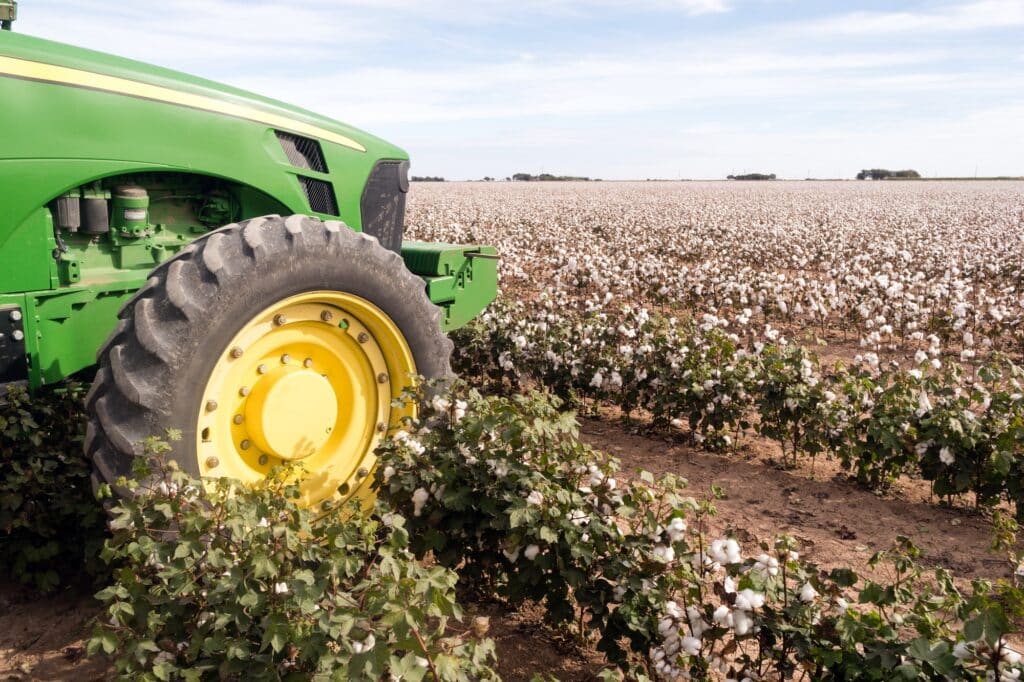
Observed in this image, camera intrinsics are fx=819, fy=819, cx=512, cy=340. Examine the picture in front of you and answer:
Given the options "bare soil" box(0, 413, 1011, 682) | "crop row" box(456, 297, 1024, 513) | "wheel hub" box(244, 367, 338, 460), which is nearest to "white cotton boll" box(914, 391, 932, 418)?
"crop row" box(456, 297, 1024, 513)

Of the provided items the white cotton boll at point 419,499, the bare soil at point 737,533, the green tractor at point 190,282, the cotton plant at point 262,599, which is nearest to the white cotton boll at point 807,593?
the bare soil at point 737,533

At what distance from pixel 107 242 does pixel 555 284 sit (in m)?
10.1

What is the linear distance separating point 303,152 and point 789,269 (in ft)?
45.3

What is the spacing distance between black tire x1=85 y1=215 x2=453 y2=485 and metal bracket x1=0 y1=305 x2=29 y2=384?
0.34 m

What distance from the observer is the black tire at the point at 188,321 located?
3.01m

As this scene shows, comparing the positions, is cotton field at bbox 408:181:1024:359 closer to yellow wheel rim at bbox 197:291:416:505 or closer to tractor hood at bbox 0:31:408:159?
yellow wheel rim at bbox 197:291:416:505

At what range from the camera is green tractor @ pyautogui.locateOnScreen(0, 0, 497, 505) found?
10.2 feet

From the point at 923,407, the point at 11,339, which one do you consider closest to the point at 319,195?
the point at 11,339

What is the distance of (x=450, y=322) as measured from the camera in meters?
5.47

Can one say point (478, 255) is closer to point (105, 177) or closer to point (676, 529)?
point (105, 177)

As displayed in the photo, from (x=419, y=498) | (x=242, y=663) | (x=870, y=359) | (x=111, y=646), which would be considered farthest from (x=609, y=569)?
(x=870, y=359)

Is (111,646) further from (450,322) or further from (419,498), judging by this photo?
(450,322)

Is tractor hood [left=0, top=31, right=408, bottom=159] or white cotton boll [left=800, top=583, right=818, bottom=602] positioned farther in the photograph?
tractor hood [left=0, top=31, right=408, bottom=159]

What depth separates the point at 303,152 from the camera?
4367 mm
